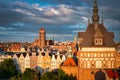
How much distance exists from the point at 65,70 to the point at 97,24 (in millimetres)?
12432

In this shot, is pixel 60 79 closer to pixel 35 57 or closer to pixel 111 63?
pixel 111 63

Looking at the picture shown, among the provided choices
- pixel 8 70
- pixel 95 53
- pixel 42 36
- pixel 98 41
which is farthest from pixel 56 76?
pixel 42 36

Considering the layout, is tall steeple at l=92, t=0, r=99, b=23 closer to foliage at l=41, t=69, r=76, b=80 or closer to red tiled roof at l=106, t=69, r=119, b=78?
red tiled roof at l=106, t=69, r=119, b=78

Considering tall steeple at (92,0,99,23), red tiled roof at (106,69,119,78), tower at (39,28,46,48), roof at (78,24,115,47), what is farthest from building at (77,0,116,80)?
tower at (39,28,46,48)

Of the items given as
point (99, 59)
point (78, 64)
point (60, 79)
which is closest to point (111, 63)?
point (99, 59)

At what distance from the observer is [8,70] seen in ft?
277

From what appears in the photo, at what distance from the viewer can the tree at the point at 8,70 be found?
8300 centimetres

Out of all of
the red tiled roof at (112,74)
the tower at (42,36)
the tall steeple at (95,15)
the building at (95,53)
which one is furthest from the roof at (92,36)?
the tower at (42,36)

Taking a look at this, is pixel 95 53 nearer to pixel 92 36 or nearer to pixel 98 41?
pixel 98 41

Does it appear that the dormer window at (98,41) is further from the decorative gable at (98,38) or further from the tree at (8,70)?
the tree at (8,70)

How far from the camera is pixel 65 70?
70.1 m

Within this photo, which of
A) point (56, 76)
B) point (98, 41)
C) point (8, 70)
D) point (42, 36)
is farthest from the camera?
point (42, 36)

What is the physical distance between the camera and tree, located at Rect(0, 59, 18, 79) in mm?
83000

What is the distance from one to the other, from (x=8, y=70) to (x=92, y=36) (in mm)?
27828
